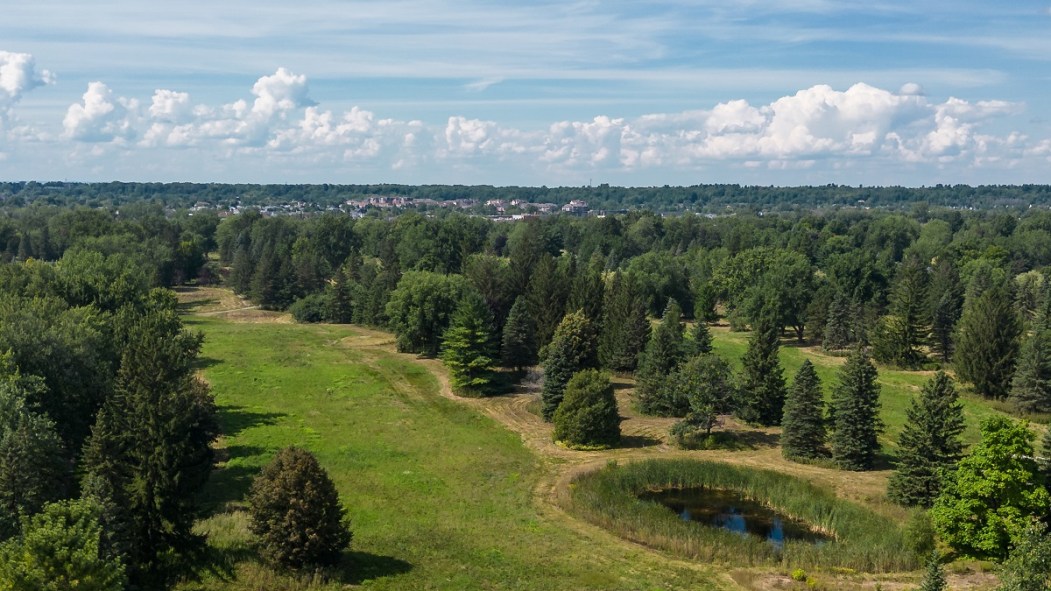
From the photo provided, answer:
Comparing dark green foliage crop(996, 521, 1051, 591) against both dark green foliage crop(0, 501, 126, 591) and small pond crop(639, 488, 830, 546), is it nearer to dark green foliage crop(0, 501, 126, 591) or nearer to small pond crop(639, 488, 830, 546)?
small pond crop(639, 488, 830, 546)

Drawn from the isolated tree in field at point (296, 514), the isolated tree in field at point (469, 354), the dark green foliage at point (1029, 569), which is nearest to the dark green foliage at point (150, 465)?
the isolated tree in field at point (296, 514)

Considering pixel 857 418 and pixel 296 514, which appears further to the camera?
pixel 857 418

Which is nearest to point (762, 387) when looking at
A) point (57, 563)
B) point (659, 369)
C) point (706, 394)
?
point (706, 394)

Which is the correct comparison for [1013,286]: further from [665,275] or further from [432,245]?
[432,245]

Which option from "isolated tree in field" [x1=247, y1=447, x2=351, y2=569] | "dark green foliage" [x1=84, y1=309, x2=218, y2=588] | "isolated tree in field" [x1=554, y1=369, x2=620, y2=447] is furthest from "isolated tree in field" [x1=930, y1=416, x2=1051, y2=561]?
"dark green foliage" [x1=84, y1=309, x2=218, y2=588]

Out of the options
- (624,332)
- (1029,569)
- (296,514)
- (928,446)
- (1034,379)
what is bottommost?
(296,514)

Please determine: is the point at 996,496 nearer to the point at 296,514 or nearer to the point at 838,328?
the point at 296,514

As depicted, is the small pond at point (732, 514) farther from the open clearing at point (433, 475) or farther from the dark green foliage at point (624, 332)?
the dark green foliage at point (624, 332)
